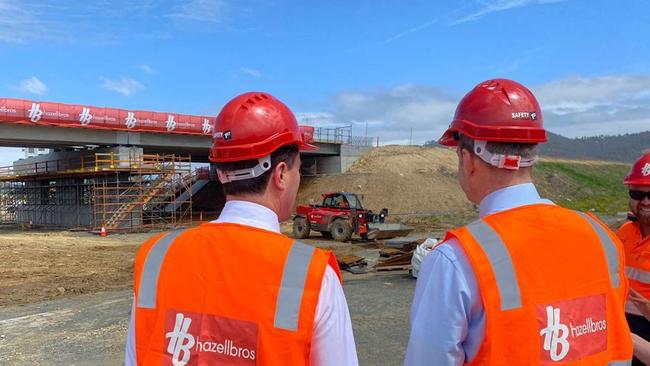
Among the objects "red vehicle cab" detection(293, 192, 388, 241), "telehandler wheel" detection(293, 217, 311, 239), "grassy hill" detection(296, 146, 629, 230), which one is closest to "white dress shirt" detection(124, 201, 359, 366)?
"red vehicle cab" detection(293, 192, 388, 241)

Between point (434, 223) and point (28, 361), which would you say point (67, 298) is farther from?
point (434, 223)

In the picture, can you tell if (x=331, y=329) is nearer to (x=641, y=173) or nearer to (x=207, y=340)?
(x=207, y=340)

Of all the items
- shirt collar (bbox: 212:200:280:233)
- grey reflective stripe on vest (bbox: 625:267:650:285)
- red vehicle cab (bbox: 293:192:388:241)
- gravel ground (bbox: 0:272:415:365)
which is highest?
shirt collar (bbox: 212:200:280:233)

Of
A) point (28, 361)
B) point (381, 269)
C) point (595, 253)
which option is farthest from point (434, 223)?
point (595, 253)

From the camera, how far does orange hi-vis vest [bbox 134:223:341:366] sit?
1547mm

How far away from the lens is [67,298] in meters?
10.7

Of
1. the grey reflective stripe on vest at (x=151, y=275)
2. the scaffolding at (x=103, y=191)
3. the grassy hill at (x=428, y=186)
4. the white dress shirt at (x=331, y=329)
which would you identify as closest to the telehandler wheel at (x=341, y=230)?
the grassy hill at (x=428, y=186)

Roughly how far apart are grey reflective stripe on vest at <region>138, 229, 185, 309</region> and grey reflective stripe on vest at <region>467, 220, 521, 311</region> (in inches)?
43.0

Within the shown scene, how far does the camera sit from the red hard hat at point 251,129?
1.85m

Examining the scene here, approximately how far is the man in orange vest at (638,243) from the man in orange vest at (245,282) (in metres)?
2.14

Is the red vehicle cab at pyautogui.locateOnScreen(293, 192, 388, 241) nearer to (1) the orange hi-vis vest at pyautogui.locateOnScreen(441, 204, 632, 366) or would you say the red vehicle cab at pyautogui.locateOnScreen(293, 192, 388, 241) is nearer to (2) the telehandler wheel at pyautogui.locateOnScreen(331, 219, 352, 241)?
(2) the telehandler wheel at pyautogui.locateOnScreen(331, 219, 352, 241)

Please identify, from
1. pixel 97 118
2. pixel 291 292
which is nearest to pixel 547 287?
pixel 291 292

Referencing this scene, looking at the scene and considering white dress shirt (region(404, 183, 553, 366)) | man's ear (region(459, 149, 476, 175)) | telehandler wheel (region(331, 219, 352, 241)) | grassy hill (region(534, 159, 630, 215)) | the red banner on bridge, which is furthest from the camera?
grassy hill (region(534, 159, 630, 215))

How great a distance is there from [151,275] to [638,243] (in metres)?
2.87
